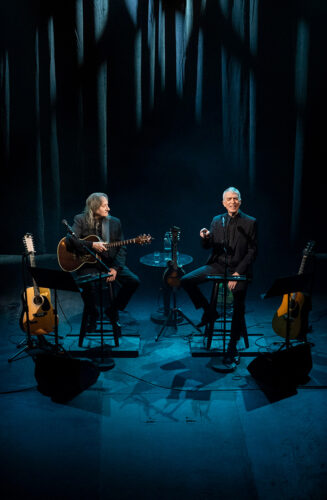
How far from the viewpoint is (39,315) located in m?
4.54

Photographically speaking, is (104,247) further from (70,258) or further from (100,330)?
(100,330)

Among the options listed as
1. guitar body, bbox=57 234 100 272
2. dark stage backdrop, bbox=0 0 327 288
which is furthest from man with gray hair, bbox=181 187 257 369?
dark stage backdrop, bbox=0 0 327 288

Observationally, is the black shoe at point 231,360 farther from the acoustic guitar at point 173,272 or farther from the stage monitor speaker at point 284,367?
the acoustic guitar at point 173,272

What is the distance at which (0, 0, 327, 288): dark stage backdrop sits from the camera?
19.2 ft

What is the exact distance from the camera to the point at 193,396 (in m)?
3.81

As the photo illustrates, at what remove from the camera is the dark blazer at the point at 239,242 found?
4.75 m

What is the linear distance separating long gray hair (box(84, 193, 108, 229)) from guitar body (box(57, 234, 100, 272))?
19cm

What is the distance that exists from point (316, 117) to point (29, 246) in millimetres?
4041

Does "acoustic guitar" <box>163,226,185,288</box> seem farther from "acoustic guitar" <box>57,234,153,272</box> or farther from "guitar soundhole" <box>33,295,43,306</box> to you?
"guitar soundhole" <box>33,295,43,306</box>

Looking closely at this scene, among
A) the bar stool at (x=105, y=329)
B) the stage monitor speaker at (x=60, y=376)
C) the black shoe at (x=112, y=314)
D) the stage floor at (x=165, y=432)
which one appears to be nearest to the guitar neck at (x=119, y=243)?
the bar stool at (x=105, y=329)

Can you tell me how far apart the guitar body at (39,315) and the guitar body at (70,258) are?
1.19ft

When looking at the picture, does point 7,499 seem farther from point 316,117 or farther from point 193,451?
point 316,117

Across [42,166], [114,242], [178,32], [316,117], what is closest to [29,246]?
[114,242]

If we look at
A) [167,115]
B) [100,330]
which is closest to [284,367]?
[100,330]
